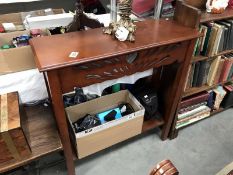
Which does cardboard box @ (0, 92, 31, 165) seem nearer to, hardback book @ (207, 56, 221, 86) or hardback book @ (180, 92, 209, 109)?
hardback book @ (180, 92, 209, 109)

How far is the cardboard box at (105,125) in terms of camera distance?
1.34 metres

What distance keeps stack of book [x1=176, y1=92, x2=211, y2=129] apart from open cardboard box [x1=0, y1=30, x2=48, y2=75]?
1.12 metres

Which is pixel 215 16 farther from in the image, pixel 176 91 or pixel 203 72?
pixel 176 91

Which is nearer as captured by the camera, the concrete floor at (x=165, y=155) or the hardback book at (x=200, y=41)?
the hardback book at (x=200, y=41)

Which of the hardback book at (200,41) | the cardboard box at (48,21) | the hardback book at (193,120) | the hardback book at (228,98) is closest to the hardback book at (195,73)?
the hardback book at (200,41)

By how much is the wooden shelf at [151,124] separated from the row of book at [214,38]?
564 millimetres

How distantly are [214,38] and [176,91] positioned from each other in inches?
17.0

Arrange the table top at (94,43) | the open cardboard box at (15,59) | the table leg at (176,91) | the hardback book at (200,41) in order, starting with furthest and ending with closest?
the hardback book at (200,41) → the table leg at (176,91) → the open cardboard box at (15,59) → the table top at (94,43)

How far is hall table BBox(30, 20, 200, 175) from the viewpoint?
38.0 inches

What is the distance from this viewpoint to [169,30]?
1226 mm

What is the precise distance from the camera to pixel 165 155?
1661mm

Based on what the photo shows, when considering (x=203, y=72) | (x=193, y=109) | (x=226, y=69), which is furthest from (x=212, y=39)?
(x=193, y=109)

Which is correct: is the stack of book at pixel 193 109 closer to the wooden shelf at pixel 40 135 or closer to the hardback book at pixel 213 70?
the hardback book at pixel 213 70

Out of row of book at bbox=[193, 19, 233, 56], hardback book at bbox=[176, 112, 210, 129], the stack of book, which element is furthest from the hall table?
hardback book at bbox=[176, 112, 210, 129]
